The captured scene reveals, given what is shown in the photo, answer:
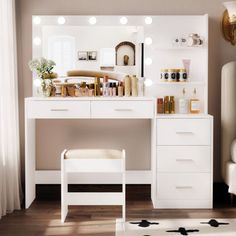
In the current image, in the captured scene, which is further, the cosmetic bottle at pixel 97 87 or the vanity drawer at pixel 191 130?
the cosmetic bottle at pixel 97 87

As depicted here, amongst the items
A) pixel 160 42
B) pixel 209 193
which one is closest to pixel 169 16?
pixel 160 42

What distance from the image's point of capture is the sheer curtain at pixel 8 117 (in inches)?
153

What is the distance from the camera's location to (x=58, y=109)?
13.5 feet

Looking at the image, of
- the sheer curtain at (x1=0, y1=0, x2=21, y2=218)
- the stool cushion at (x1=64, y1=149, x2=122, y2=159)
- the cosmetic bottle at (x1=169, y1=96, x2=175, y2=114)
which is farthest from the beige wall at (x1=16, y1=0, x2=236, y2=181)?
the stool cushion at (x1=64, y1=149, x2=122, y2=159)

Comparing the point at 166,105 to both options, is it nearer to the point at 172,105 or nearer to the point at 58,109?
the point at 172,105

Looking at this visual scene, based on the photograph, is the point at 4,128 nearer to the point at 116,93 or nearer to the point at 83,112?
the point at 83,112

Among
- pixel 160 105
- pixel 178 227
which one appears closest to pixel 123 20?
pixel 160 105

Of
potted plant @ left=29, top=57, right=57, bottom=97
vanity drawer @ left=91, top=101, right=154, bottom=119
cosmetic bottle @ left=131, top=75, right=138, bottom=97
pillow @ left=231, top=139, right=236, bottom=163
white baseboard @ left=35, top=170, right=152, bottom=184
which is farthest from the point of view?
white baseboard @ left=35, top=170, right=152, bottom=184

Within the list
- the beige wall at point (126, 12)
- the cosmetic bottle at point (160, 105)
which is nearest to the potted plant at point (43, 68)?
the beige wall at point (126, 12)

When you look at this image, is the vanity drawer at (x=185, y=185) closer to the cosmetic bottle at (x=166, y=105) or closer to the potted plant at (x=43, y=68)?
the cosmetic bottle at (x=166, y=105)

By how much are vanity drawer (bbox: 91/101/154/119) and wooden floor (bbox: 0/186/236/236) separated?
782mm

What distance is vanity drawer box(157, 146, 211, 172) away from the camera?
13.6 feet

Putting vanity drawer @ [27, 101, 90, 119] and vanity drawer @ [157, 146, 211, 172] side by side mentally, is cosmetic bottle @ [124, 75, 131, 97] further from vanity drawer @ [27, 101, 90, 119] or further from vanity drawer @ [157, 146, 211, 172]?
vanity drawer @ [157, 146, 211, 172]

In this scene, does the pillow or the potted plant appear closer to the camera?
the pillow
